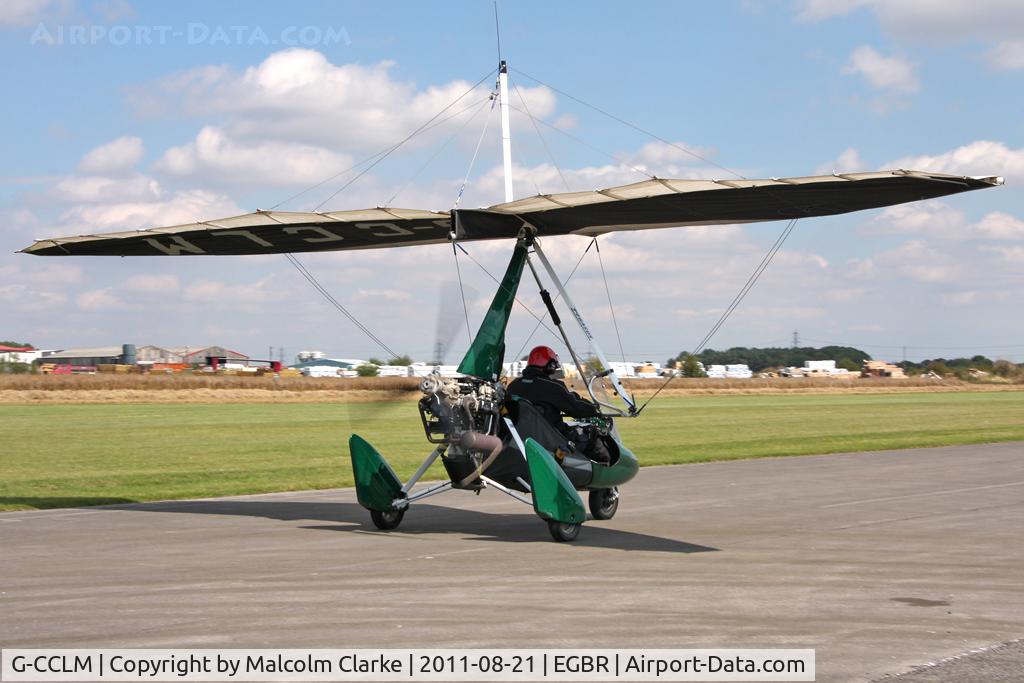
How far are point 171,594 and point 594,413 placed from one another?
615 cm

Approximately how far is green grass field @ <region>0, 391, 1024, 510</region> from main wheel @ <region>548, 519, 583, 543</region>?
2448 millimetres

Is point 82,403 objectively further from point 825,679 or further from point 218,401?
point 825,679

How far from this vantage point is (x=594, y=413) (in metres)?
13.8

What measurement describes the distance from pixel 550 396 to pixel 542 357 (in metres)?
0.58

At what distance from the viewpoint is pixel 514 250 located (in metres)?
14.5

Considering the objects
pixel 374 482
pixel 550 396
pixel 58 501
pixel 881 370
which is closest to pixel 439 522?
pixel 374 482

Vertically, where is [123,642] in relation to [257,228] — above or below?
below

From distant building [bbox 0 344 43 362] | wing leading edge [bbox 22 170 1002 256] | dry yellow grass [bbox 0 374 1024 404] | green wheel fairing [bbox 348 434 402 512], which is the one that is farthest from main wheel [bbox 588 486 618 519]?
distant building [bbox 0 344 43 362]

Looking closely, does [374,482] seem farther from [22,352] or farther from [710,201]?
[22,352]

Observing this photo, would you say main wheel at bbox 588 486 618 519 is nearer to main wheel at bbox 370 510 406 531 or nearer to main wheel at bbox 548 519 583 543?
main wheel at bbox 548 519 583 543

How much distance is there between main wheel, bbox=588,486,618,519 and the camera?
15.2 meters

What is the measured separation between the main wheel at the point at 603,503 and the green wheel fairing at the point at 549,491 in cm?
233

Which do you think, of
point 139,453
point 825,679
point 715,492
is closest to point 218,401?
point 139,453
